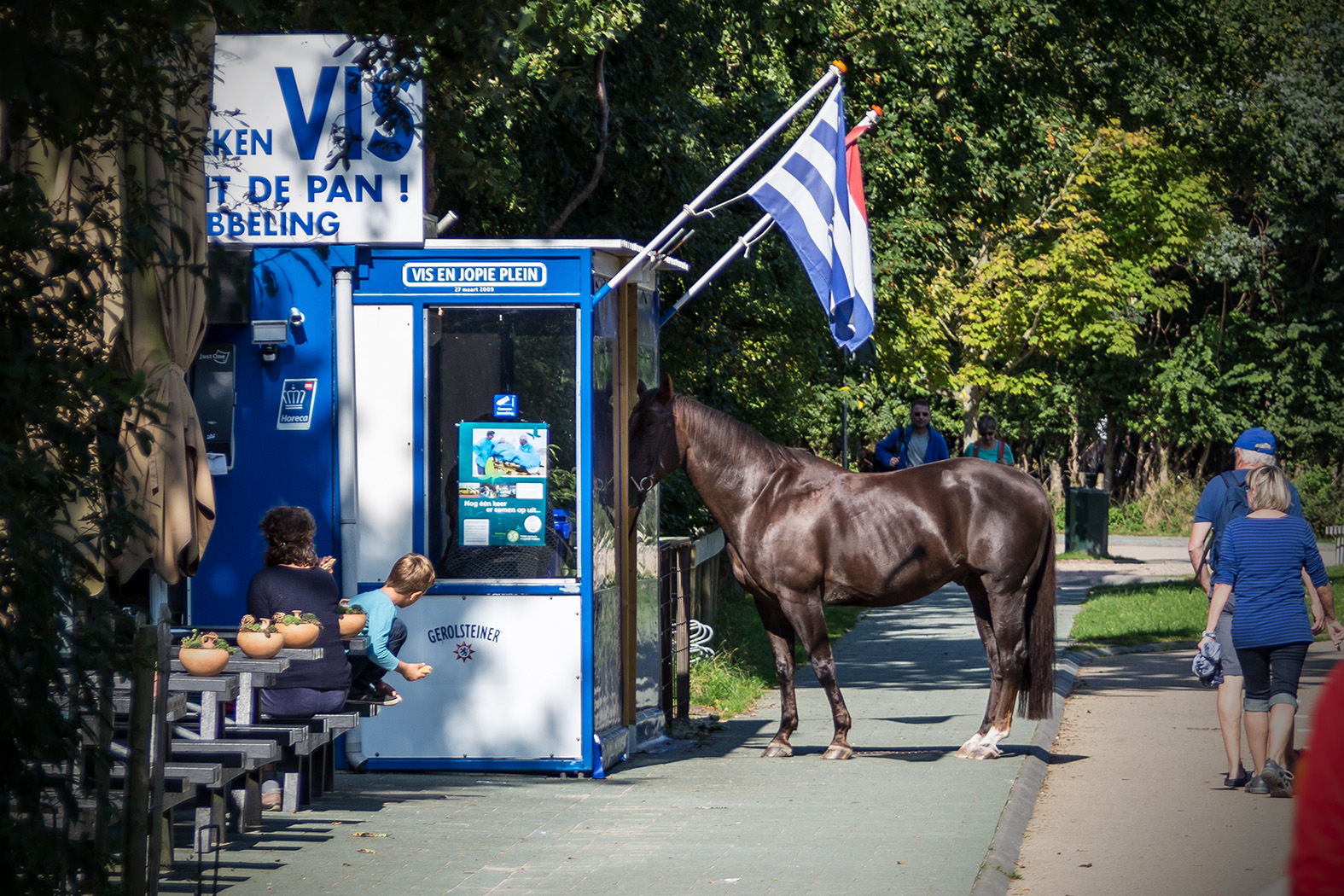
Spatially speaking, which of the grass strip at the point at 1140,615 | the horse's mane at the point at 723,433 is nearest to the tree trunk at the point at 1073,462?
the grass strip at the point at 1140,615

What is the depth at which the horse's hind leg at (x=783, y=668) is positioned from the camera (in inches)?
396

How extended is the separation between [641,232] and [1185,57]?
22.9 ft

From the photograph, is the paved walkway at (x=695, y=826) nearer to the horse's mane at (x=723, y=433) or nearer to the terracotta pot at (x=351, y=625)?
the terracotta pot at (x=351, y=625)

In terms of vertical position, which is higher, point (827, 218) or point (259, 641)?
point (827, 218)

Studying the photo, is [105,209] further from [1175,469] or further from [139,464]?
[1175,469]

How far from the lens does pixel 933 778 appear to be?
9.27m

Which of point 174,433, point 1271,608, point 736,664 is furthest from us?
point 736,664

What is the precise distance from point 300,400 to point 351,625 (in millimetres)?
1998

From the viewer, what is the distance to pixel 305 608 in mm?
7621

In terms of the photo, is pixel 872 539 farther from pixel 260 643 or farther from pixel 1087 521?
pixel 1087 521

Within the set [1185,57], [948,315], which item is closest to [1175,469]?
[948,315]

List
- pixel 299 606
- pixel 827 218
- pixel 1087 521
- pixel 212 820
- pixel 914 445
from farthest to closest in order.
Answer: pixel 1087 521, pixel 914 445, pixel 827 218, pixel 299 606, pixel 212 820

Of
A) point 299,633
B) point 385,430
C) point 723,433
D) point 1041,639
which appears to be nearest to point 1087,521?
point 1041,639

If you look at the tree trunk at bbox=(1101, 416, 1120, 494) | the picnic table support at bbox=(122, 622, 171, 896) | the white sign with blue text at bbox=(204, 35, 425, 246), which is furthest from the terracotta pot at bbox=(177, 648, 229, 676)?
the tree trunk at bbox=(1101, 416, 1120, 494)
